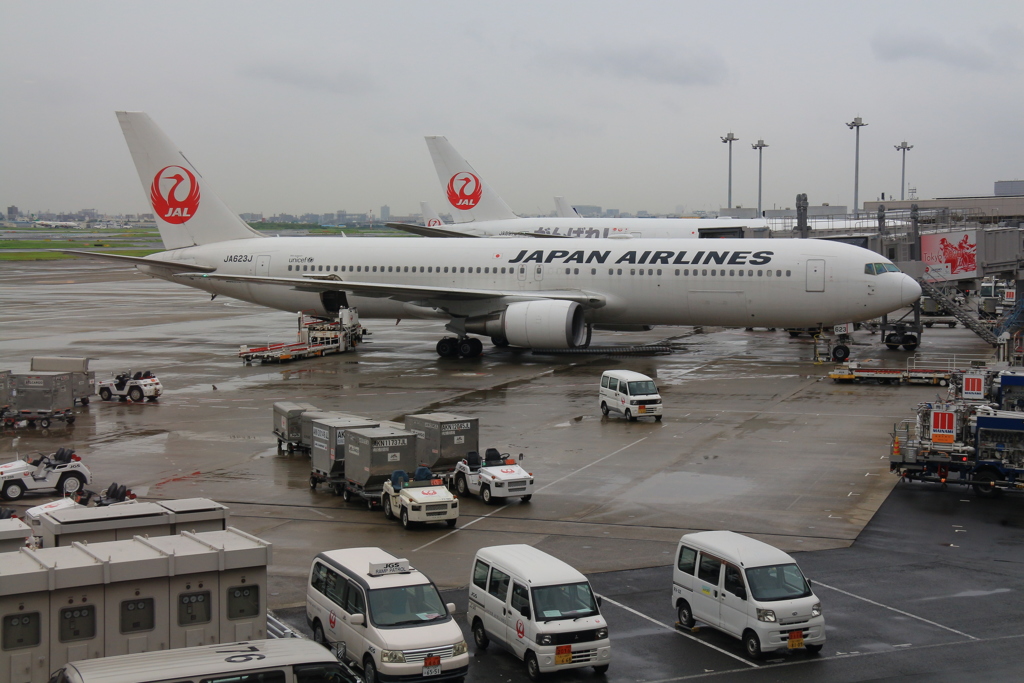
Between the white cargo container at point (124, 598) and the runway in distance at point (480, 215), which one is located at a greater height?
the runway in distance at point (480, 215)

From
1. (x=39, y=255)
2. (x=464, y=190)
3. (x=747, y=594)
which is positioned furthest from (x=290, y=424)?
(x=39, y=255)

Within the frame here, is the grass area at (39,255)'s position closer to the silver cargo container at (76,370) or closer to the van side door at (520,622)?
the silver cargo container at (76,370)

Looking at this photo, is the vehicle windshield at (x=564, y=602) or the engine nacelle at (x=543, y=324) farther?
the engine nacelle at (x=543, y=324)

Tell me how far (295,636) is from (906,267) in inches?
1673

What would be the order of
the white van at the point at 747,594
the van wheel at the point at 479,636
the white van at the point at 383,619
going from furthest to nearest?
1. the van wheel at the point at 479,636
2. the white van at the point at 747,594
3. the white van at the point at 383,619

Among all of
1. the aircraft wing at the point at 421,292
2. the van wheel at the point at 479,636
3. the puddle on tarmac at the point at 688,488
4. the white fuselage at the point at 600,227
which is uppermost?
the white fuselage at the point at 600,227

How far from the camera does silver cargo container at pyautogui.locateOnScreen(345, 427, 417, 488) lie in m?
23.6

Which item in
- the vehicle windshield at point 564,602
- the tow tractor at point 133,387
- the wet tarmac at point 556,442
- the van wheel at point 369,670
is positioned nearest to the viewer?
the van wheel at point 369,670

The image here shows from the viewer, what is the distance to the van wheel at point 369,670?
14.2 metres

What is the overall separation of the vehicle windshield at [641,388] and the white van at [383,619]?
18171mm

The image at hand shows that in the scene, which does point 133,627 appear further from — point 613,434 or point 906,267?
point 906,267

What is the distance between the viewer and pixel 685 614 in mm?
17047

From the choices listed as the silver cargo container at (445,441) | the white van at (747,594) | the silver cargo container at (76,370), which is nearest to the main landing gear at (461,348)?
the silver cargo container at (76,370)

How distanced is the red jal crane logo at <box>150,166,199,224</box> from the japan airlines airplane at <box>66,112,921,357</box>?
56 mm
